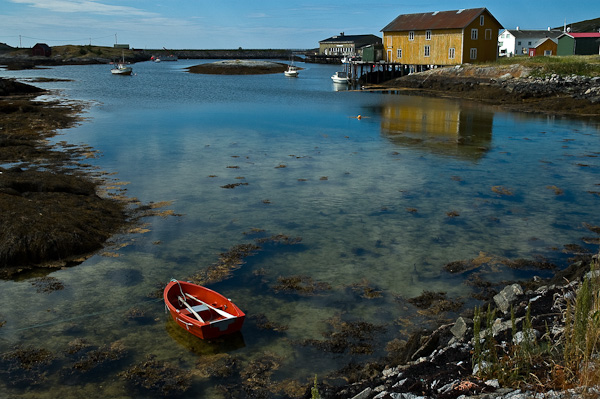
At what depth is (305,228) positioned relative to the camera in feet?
52.1

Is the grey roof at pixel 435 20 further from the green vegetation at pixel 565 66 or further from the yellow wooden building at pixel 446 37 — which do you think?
the green vegetation at pixel 565 66

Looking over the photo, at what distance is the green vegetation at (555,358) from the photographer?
5695mm

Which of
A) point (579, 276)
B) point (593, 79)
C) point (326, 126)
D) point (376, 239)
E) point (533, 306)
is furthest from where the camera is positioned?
point (593, 79)

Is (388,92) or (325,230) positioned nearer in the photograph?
(325,230)

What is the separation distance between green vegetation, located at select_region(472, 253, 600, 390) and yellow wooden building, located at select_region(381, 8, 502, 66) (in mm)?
66174

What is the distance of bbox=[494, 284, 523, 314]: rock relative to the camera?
992cm

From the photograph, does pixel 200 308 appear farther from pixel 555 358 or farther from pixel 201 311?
pixel 555 358

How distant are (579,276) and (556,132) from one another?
26688 mm

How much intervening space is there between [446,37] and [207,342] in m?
66.9

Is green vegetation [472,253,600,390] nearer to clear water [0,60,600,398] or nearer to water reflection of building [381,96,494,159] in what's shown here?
clear water [0,60,600,398]

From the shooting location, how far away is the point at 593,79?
47250 mm

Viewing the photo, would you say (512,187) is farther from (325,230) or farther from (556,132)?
(556,132)

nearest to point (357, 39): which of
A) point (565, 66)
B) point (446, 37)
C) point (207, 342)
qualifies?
point (446, 37)

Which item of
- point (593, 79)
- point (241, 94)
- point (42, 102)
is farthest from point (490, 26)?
point (42, 102)
